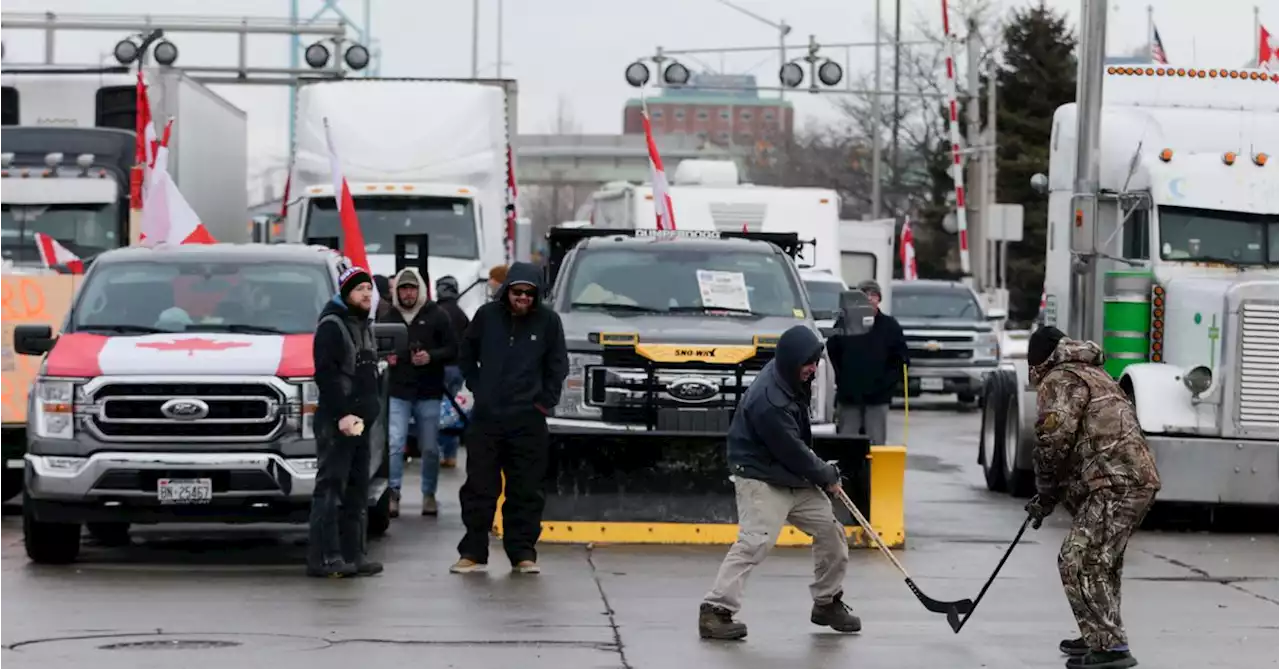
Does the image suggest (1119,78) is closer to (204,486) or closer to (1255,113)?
(1255,113)

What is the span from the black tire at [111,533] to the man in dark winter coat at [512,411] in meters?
2.93

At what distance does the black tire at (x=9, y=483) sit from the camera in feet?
58.2

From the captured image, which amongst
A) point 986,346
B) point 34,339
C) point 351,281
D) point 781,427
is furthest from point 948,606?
point 986,346

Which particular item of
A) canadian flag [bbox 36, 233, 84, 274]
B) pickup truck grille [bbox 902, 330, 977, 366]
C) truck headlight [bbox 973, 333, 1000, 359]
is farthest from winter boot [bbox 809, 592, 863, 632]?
truck headlight [bbox 973, 333, 1000, 359]

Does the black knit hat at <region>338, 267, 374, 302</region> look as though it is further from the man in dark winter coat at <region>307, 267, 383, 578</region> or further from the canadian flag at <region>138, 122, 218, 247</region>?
the canadian flag at <region>138, 122, 218, 247</region>

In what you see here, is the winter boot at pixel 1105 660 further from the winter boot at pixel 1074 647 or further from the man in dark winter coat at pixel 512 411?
the man in dark winter coat at pixel 512 411

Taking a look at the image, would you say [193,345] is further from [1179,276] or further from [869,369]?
[1179,276]

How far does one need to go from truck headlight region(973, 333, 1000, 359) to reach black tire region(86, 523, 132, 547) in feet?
66.7

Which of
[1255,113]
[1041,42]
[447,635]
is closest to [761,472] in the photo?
[447,635]

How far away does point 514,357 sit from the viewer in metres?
13.9

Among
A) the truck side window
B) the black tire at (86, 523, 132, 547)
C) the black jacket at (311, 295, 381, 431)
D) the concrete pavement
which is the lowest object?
the black tire at (86, 523, 132, 547)

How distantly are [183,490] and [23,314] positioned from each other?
16.1ft

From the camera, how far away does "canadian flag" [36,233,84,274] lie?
21.8 metres

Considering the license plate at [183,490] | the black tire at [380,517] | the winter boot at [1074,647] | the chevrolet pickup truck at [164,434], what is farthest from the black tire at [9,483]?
the winter boot at [1074,647]
